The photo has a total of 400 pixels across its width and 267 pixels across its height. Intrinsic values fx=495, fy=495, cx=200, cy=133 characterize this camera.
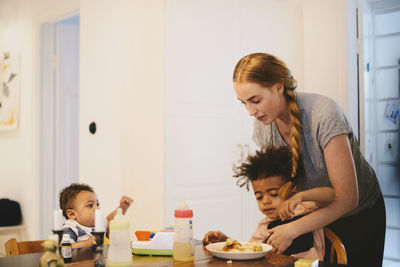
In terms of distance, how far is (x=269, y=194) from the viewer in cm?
224

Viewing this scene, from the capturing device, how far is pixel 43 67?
4.44 meters

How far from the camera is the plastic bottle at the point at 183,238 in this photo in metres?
1.68

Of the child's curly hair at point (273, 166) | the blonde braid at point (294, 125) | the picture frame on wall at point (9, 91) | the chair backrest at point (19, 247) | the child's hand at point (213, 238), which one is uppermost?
the picture frame on wall at point (9, 91)

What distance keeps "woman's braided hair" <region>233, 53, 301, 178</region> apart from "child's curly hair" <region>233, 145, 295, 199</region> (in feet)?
0.11

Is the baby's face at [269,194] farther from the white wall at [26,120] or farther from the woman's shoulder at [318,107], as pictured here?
the white wall at [26,120]

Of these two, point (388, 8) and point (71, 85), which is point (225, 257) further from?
point (71, 85)

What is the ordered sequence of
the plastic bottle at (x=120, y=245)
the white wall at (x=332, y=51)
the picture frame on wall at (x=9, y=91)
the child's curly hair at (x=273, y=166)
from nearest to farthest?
the plastic bottle at (x=120, y=245), the child's curly hair at (x=273, y=166), the white wall at (x=332, y=51), the picture frame on wall at (x=9, y=91)

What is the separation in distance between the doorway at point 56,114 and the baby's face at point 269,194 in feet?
8.53

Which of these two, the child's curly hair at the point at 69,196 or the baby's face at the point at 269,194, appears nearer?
the baby's face at the point at 269,194

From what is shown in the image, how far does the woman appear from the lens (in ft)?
6.96

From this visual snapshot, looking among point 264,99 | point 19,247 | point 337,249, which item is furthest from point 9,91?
point 337,249

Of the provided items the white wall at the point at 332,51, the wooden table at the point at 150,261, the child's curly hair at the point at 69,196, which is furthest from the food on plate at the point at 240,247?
the white wall at the point at 332,51

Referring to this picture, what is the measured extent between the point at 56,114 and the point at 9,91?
62 centimetres

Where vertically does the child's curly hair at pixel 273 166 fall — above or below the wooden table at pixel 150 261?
above
